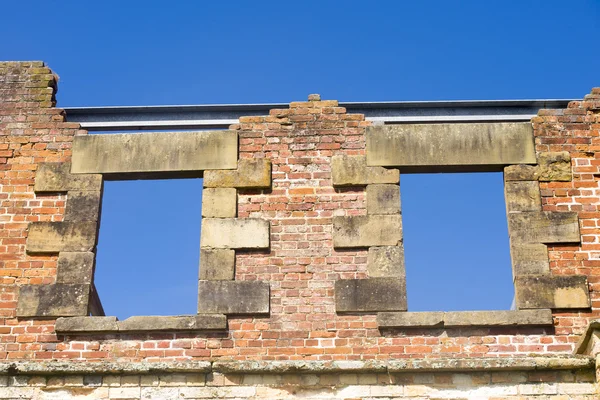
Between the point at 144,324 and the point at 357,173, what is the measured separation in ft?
8.94

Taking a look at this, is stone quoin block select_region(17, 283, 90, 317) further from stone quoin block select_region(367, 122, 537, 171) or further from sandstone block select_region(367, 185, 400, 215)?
stone quoin block select_region(367, 122, 537, 171)

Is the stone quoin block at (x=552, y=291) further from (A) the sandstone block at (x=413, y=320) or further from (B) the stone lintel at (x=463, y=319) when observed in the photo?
(A) the sandstone block at (x=413, y=320)

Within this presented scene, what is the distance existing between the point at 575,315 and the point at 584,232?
36.8 inches

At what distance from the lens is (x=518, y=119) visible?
10.9 meters

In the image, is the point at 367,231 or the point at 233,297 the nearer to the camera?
the point at 233,297

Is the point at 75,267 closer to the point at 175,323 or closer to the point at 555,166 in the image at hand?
the point at 175,323

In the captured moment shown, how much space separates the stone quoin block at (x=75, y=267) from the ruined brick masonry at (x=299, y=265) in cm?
2

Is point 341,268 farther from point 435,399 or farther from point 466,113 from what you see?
point 466,113

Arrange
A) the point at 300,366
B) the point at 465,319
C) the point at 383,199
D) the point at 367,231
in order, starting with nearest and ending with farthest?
the point at 300,366 → the point at 465,319 → the point at 367,231 → the point at 383,199

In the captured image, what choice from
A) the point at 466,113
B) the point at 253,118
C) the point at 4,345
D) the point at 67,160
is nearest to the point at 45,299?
the point at 4,345

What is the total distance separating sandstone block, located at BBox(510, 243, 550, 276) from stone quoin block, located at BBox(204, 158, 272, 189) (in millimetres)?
2655

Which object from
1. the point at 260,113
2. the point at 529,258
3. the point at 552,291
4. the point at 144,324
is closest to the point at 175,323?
the point at 144,324

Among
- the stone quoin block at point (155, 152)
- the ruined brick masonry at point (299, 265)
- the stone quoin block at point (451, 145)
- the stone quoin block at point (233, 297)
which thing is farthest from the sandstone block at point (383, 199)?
the stone quoin block at point (155, 152)

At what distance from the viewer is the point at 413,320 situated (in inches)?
376
